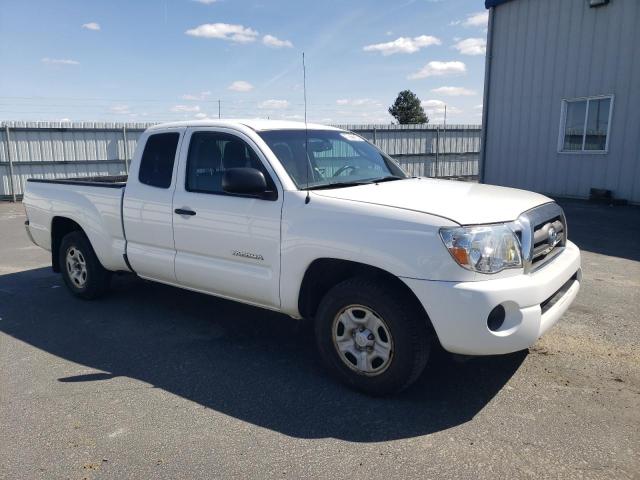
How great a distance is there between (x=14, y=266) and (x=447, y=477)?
7397 mm

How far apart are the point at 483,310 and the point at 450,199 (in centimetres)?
90

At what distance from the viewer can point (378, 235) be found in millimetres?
3369

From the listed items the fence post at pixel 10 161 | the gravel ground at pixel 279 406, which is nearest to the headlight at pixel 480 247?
the gravel ground at pixel 279 406

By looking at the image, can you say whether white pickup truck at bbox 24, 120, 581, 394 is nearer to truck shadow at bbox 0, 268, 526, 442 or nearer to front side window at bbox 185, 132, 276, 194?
front side window at bbox 185, 132, 276, 194

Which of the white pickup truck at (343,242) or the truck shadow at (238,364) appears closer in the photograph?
the white pickup truck at (343,242)

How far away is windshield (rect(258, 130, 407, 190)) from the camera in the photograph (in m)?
4.16

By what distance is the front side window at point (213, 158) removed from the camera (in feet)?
14.4

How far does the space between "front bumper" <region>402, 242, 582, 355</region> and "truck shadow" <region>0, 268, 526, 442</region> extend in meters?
0.52

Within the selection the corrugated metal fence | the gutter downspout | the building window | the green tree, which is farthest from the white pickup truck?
the green tree

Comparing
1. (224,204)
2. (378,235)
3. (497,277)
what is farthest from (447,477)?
(224,204)

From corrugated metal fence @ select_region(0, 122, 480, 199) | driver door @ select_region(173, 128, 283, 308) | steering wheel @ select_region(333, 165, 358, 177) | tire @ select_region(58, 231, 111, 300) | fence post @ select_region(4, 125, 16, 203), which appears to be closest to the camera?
driver door @ select_region(173, 128, 283, 308)

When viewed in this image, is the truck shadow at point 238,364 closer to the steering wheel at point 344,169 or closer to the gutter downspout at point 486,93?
the steering wheel at point 344,169

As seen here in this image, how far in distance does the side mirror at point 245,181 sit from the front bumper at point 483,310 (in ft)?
4.25

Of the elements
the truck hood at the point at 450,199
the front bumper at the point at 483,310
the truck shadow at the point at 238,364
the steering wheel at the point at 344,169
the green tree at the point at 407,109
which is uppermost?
the green tree at the point at 407,109
